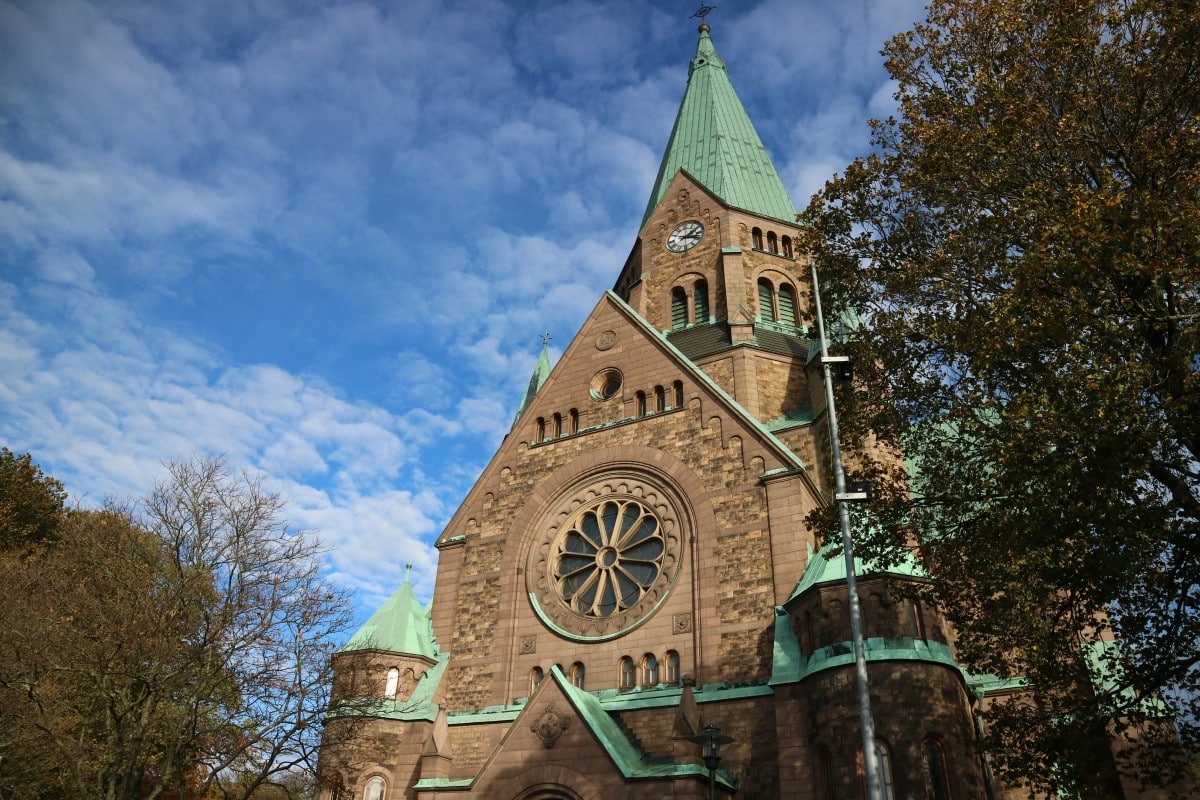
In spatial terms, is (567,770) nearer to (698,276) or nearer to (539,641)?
(539,641)

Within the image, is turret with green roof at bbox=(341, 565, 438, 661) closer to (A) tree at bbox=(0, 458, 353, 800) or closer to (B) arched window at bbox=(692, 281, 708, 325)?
(A) tree at bbox=(0, 458, 353, 800)

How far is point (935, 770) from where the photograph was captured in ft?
Answer: 59.2

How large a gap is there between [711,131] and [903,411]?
97.9 feet

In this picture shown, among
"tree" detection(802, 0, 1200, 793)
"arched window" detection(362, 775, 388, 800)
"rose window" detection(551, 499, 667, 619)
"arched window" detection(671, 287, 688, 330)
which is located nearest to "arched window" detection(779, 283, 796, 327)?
"arched window" detection(671, 287, 688, 330)

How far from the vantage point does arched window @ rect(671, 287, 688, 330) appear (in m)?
35.9

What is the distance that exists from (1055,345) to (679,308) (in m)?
23.8

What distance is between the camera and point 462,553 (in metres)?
27.5

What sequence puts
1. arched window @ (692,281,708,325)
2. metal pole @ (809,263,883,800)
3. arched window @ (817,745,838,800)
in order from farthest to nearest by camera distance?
arched window @ (692,281,708,325), arched window @ (817,745,838,800), metal pole @ (809,263,883,800)

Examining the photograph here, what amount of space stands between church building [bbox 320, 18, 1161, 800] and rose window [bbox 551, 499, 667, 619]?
61 millimetres

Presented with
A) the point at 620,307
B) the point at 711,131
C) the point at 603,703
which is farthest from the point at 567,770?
the point at 711,131

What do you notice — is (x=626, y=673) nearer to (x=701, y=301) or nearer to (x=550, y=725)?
(x=550, y=725)

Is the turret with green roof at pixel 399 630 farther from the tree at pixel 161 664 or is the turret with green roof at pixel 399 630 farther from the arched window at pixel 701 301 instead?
the arched window at pixel 701 301

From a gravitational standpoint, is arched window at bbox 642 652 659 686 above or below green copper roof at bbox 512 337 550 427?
below

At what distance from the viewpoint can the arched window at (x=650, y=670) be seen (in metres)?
22.4
